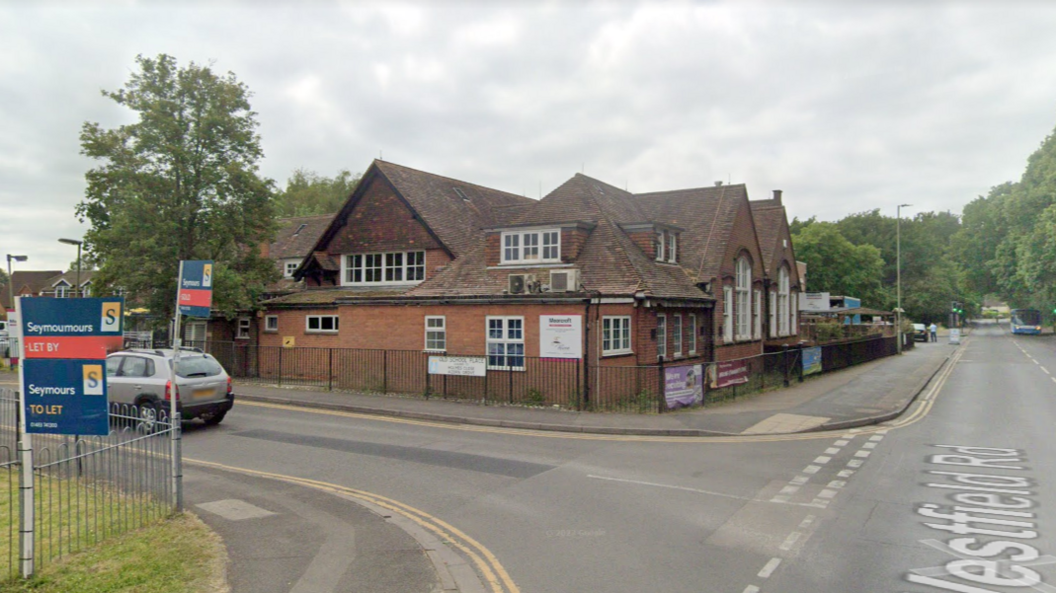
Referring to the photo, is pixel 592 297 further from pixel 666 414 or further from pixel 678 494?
pixel 678 494

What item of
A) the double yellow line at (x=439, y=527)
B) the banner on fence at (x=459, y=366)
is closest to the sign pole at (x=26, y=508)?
the double yellow line at (x=439, y=527)

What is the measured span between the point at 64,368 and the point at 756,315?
1159 inches

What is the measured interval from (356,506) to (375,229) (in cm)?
2111

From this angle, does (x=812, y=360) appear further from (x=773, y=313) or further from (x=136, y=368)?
(x=136, y=368)

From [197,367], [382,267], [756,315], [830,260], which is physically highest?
[830,260]

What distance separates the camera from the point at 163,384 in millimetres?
14039

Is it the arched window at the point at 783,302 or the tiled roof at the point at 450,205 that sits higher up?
the tiled roof at the point at 450,205

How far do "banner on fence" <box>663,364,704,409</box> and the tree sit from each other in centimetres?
1697

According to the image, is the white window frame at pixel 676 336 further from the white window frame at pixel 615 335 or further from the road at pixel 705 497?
the road at pixel 705 497

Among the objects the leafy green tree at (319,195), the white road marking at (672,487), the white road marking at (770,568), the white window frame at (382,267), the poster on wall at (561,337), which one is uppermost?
the leafy green tree at (319,195)

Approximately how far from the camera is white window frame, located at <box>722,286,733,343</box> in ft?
89.8

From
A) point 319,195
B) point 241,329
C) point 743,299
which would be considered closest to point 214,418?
point 241,329

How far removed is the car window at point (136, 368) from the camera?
46.9 ft

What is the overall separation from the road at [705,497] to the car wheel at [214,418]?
315 millimetres
